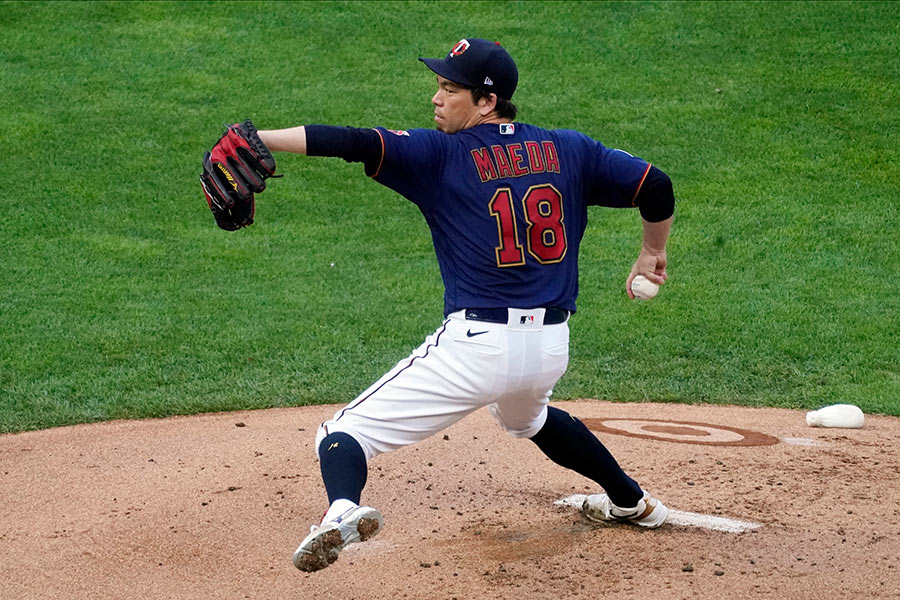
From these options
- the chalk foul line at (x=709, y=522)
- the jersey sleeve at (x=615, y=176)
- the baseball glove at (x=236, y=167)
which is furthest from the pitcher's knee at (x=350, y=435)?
the chalk foul line at (x=709, y=522)

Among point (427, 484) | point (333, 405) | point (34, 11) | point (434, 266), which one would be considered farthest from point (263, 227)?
point (34, 11)

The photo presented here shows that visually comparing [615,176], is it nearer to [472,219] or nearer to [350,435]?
[472,219]

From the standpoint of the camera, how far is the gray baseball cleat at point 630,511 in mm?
4469

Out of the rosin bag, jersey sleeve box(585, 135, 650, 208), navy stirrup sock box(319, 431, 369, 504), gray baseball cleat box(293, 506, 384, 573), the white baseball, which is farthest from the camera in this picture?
the rosin bag

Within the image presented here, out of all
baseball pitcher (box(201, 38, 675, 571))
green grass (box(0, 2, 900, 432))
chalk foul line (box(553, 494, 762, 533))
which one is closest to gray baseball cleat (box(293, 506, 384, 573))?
baseball pitcher (box(201, 38, 675, 571))

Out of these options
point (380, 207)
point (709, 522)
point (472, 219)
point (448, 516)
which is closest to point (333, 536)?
point (472, 219)

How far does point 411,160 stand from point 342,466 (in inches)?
40.6

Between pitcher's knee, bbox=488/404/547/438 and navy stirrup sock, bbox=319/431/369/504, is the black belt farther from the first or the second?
navy stirrup sock, bbox=319/431/369/504

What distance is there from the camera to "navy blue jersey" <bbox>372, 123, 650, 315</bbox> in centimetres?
379

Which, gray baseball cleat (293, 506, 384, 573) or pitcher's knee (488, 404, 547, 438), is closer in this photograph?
gray baseball cleat (293, 506, 384, 573)

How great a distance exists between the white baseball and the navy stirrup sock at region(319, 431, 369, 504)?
1.31m

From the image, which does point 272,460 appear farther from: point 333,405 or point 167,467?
point 333,405

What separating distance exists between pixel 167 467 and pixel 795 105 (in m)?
8.84

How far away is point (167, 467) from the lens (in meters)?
5.50
